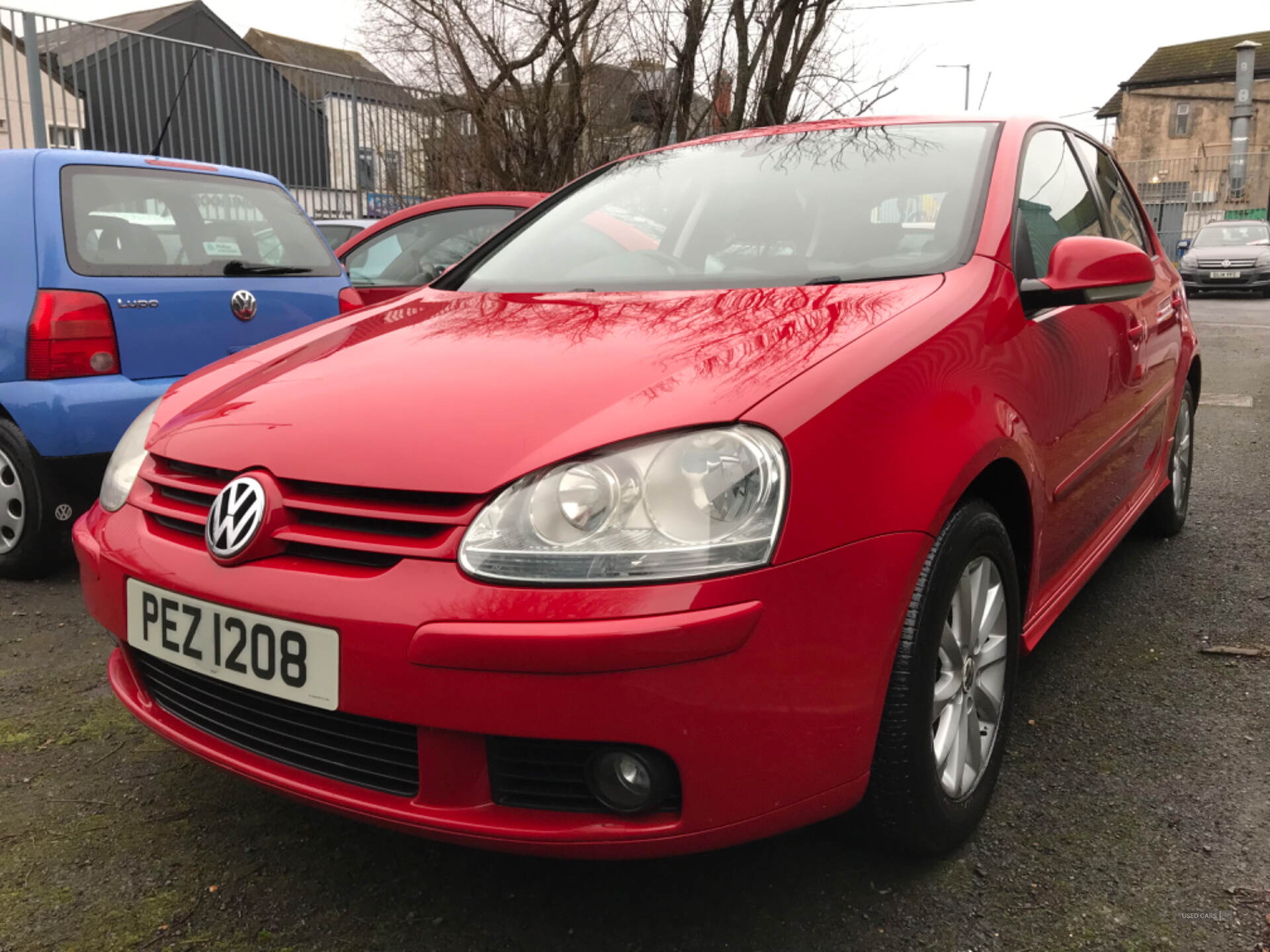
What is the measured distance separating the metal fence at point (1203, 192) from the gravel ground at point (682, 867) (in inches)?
1125

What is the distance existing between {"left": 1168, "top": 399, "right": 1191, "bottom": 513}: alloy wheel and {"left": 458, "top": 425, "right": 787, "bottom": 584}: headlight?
109 inches

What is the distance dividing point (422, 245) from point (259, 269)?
1723mm

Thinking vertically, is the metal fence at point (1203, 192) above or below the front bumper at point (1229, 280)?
above

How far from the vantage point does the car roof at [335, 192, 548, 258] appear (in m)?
5.60

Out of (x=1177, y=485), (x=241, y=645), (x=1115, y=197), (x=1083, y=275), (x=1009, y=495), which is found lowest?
(x=1177, y=485)

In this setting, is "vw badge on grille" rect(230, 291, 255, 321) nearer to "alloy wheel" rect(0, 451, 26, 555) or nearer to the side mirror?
"alloy wheel" rect(0, 451, 26, 555)

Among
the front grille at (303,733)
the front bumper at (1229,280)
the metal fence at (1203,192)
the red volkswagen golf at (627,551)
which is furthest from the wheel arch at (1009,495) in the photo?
the metal fence at (1203,192)

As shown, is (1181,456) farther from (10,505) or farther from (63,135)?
(63,135)

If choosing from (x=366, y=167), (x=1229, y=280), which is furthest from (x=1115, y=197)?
(x=1229, y=280)

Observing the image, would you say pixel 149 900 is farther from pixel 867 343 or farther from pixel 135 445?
pixel 867 343

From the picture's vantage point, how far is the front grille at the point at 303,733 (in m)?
1.64

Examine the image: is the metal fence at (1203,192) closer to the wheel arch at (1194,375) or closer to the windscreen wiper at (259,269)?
the wheel arch at (1194,375)

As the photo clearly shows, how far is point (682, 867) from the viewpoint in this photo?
1.96 metres

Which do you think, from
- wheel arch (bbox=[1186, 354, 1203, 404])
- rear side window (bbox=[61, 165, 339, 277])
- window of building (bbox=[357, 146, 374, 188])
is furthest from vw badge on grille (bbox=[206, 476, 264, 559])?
window of building (bbox=[357, 146, 374, 188])
